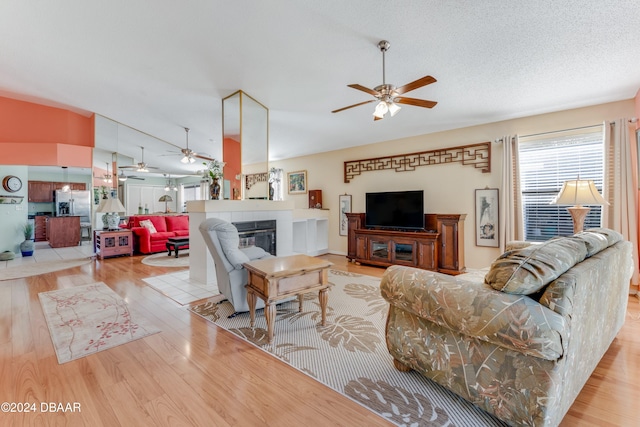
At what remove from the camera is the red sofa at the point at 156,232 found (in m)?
6.31

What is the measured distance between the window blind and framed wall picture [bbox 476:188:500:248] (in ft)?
1.30

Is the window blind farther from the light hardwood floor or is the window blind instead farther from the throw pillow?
the throw pillow

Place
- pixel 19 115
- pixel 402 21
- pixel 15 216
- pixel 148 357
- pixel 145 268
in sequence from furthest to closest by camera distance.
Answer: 1. pixel 15 216
2. pixel 19 115
3. pixel 145 268
4. pixel 402 21
5. pixel 148 357

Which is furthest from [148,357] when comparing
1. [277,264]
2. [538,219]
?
[538,219]

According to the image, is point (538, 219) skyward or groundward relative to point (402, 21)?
groundward

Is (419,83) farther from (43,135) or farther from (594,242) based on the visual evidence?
(43,135)

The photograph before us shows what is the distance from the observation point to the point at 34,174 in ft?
27.2

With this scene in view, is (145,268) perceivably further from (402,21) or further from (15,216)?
(402,21)

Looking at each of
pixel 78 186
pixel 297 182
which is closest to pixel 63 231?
pixel 78 186

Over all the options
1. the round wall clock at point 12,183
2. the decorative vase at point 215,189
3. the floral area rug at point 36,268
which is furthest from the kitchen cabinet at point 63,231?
the decorative vase at point 215,189

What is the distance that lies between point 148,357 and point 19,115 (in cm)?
663

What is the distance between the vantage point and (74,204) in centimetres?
835

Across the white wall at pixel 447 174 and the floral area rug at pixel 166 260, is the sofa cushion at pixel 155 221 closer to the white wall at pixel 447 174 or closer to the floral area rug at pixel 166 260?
the floral area rug at pixel 166 260

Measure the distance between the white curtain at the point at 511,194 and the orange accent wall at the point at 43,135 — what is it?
843 cm
